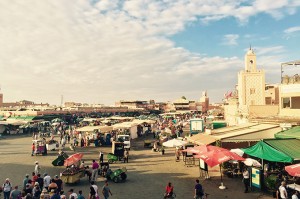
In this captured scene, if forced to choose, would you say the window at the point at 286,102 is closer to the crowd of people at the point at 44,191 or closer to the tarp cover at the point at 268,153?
the tarp cover at the point at 268,153

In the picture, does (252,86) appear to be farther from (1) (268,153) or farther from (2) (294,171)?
(2) (294,171)

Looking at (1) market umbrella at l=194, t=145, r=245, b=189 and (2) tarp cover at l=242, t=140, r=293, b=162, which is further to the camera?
(1) market umbrella at l=194, t=145, r=245, b=189

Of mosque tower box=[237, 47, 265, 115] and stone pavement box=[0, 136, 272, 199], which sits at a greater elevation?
mosque tower box=[237, 47, 265, 115]

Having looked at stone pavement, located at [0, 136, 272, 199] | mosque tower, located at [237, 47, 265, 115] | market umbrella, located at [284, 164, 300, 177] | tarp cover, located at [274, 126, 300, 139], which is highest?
mosque tower, located at [237, 47, 265, 115]

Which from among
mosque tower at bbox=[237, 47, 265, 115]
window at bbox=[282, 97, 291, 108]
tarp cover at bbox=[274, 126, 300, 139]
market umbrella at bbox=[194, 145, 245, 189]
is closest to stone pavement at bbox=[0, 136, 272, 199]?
market umbrella at bbox=[194, 145, 245, 189]

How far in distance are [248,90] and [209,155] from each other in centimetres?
3915

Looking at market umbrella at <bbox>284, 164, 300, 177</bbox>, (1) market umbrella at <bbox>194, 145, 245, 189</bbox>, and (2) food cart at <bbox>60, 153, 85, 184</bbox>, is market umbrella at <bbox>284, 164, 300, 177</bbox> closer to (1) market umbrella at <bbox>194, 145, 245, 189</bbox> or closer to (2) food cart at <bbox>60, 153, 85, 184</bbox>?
(1) market umbrella at <bbox>194, 145, 245, 189</bbox>

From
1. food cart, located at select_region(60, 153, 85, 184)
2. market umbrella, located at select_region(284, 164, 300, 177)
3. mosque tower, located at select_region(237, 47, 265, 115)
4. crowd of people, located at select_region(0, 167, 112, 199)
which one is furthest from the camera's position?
mosque tower, located at select_region(237, 47, 265, 115)

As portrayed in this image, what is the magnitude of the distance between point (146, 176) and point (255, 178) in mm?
7082

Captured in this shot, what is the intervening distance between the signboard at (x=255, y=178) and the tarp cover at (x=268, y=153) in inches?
30.6

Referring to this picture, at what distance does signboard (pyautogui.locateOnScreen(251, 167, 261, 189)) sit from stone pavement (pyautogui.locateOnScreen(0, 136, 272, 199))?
0.46 meters

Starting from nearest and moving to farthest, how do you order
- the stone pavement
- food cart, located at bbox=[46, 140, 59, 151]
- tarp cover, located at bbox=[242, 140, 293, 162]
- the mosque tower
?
1. tarp cover, located at bbox=[242, 140, 293, 162]
2. the stone pavement
3. food cart, located at bbox=[46, 140, 59, 151]
4. the mosque tower

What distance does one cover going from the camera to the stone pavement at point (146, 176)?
14930mm

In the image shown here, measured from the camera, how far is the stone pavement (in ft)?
49.0
